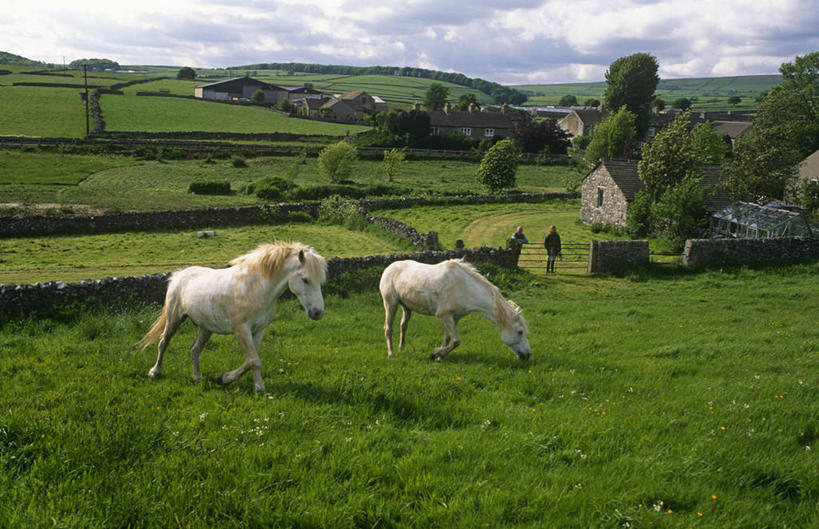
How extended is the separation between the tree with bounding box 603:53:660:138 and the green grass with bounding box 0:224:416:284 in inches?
2749

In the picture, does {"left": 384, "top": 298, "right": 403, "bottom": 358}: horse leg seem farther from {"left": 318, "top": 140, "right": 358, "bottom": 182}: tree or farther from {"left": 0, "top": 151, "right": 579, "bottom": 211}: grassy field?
{"left": 318, "top": 140, "right": 358, "bottom": 182}: tree

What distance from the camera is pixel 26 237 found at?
88.1ft

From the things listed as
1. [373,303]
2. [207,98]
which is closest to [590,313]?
[373,303]

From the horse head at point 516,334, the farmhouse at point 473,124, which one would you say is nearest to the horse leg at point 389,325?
the horse head at point 516,334

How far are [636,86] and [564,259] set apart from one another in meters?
72.9

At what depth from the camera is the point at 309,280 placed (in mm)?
7469

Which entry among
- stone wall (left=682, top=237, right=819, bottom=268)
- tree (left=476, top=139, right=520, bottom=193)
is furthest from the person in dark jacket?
tree (left=476, top=139, right=520, bottom=193)

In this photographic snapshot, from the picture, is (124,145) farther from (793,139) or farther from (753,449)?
(753,449)

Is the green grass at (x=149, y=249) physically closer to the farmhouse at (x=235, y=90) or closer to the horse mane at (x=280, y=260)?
the horse mane at (x=280, y=260)

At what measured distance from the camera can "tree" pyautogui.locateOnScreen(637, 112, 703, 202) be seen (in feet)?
97.5

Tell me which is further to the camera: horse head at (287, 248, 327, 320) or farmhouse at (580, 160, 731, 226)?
farmhouse at (580, 160, 731, 226)

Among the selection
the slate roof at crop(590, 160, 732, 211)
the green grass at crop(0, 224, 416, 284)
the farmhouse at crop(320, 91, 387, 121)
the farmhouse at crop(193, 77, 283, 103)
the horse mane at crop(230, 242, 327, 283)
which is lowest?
the green grass at crop(0, 224, 416, 284)

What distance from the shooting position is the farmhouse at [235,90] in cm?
11844

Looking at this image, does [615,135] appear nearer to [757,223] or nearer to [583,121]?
[757,223]
